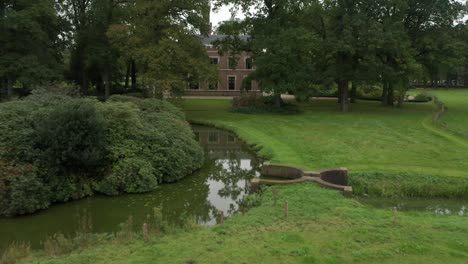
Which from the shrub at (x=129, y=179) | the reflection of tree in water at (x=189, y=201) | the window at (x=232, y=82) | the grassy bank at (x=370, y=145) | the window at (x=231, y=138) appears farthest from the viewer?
the window at (x=232, y=82)

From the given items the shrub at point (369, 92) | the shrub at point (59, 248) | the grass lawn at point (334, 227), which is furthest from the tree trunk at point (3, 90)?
the shrub at point (369, 92)

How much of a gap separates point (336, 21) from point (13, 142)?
2981 centimetres

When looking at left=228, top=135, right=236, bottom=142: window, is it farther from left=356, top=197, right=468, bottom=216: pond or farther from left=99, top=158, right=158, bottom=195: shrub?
left=356, top=197, right=468, bottom=216: pond

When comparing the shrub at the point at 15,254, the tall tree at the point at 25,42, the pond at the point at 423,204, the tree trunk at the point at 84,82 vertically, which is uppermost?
the tall tree at the point at 25,42

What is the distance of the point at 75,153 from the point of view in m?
14.2

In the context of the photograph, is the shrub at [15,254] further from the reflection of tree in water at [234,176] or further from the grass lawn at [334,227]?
the reflection of tree in water at [234,176]

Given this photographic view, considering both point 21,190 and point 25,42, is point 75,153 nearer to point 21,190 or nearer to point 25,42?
point 21,190

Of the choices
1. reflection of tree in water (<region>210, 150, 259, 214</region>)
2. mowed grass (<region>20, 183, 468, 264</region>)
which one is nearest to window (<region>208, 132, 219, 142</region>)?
reflection of tree in water (<region>210, 150, 259, 214</region>)

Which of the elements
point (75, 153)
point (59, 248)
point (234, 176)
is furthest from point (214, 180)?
point (59, 248)

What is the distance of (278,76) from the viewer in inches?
1398

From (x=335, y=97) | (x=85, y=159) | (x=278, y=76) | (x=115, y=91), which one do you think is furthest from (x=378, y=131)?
(x=115, y=91)

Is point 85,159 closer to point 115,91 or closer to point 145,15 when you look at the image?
point 145,15

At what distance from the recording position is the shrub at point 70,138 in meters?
14.0

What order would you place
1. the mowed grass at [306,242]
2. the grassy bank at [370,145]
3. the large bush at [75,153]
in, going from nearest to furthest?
1. the mowed grass at [306,242]
2. the large bush at [75,153]
3. the grassy bank at [370,145]
